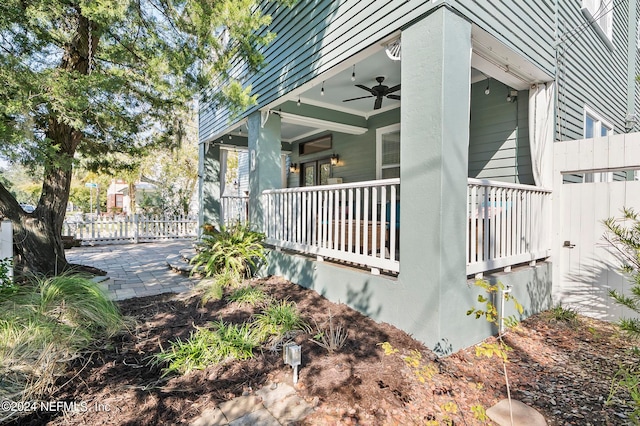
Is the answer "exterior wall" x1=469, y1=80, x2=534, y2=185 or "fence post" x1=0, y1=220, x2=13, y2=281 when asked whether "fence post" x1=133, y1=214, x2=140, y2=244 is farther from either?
"exterior wall" x1=469, y1=80, x2=534, y2=185

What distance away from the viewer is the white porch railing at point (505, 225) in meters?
3.24

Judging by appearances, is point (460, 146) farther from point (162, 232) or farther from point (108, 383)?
point (162, 232)

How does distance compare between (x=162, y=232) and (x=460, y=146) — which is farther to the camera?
(x=162, y=232)

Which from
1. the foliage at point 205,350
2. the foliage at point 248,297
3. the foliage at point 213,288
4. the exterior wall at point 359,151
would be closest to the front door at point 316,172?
the exterior wall at point 359,151

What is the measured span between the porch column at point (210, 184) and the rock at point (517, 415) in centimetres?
775

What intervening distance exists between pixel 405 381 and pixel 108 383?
86.0 inches

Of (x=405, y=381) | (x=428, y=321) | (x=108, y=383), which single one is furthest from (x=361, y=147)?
(x=108, y=383)

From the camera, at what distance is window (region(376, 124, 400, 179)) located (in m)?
6.79

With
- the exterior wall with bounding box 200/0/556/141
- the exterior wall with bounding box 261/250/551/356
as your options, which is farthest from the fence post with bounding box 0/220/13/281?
the exterior wall with bounding box 261/250/551/356

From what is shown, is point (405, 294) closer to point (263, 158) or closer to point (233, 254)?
point (233, 254)

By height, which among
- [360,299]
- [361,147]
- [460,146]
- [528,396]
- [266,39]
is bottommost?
[528,396]

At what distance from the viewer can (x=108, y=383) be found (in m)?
2.24

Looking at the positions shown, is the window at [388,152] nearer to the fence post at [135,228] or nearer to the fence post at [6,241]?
the fence post at [6,241]

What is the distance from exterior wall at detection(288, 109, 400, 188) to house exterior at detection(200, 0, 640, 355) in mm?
46
